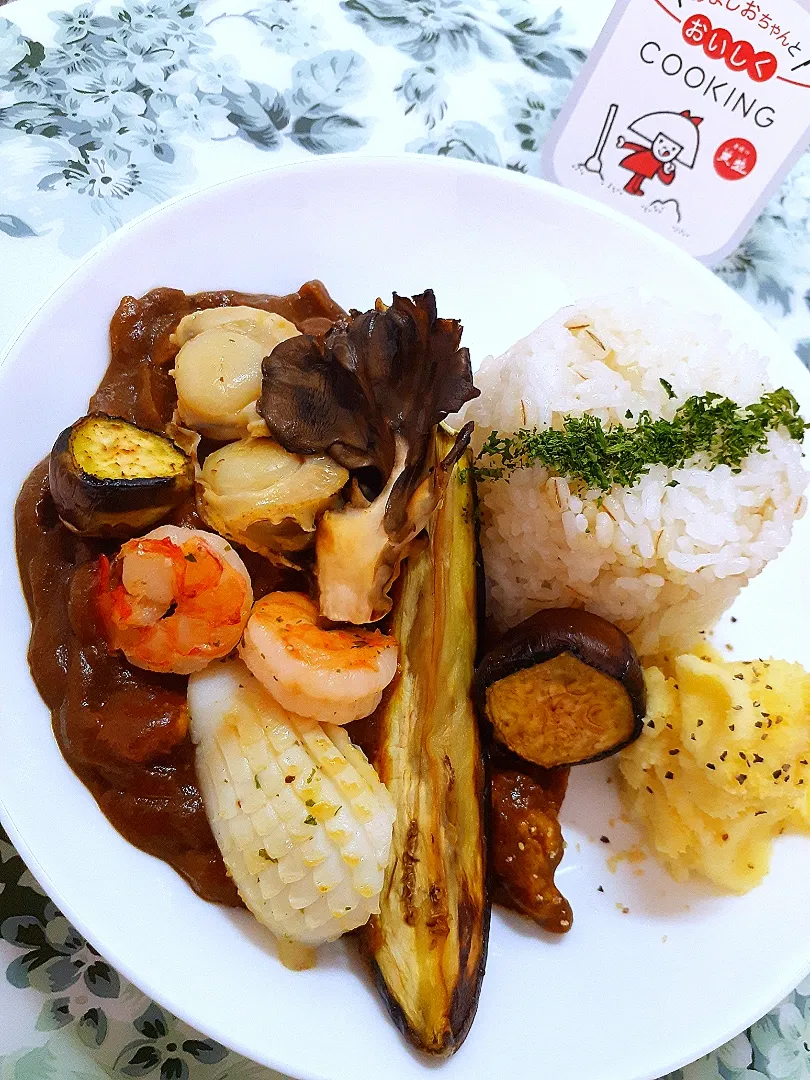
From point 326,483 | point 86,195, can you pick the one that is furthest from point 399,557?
point 86,195

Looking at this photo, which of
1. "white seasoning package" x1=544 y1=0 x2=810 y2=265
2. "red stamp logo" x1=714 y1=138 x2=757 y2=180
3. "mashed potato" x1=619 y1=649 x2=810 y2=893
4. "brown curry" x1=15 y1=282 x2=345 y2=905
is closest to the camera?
"brown curry" x1=15 y1=282 x2=345 y2=905

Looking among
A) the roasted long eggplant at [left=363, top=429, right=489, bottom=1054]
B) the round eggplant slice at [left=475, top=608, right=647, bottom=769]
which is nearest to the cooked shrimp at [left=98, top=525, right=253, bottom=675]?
the roasted long eggplant at [left=363, top=429, right=489, bottom=1054]

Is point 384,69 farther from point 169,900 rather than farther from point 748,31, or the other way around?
point 169,900

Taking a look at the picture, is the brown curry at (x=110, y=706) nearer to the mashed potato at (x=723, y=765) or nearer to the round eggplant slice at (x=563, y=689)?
the round eggplant slice at (x=563, y=689)

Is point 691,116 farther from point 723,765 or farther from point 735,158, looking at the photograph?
point 723,765

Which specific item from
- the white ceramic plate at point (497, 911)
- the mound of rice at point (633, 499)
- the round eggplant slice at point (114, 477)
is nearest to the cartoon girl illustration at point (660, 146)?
the white ceramic plate at point (497, 911)

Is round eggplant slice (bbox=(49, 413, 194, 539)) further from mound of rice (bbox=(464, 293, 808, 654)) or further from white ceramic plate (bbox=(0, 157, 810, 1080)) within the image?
mound of rice (bbox=(464, 293, 808, 654))
